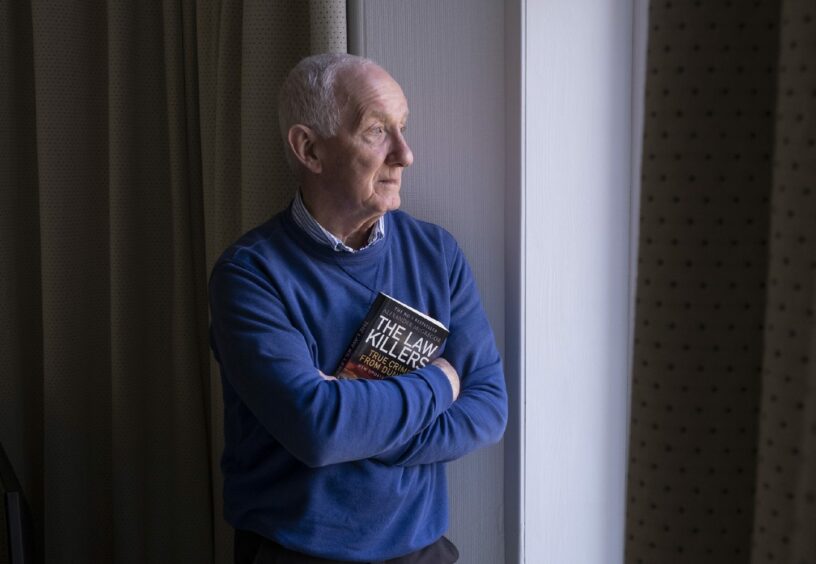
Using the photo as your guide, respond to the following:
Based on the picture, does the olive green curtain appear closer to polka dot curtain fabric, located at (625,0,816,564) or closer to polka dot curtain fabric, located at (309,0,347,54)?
polka dot curtain fabric, located at (309,0,347,54)

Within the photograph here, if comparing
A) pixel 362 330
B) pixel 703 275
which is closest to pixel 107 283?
pixel 362 330

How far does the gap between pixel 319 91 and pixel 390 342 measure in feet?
1.46

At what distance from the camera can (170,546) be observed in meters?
2.44

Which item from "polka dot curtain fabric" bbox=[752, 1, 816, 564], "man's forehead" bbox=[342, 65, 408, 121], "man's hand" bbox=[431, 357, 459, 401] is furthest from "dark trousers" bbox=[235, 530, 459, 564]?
"polka dot curtain fabric" bbox=[752, 1, 816, 564]

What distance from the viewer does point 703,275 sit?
Result: 693mm

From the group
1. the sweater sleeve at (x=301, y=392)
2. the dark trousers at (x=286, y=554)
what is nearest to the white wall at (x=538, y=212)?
the dark trousers at (x=286, y=554)

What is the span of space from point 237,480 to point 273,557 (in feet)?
0.49

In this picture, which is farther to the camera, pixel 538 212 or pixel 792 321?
pixel 538 212

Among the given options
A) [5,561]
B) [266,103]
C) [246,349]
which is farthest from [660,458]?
[5,561]

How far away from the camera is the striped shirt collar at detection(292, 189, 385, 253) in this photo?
1.57 m

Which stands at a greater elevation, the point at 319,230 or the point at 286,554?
the point at 319,230

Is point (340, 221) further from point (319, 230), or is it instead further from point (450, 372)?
point (450, 372)

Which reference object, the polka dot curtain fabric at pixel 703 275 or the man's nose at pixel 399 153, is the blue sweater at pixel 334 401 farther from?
the polka dot curtain fabric at pixel 703 275

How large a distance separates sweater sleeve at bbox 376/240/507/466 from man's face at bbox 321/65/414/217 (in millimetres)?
221
